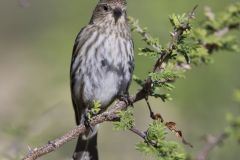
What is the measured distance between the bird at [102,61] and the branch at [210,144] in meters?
1.58

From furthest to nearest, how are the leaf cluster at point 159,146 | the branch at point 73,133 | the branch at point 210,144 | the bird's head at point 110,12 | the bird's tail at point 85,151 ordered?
the bird's head at point 110,12, the bird's tail at point 85,151, the branch at point 210,144, the branch at point 73,133, the leaf cluster at point 159,146

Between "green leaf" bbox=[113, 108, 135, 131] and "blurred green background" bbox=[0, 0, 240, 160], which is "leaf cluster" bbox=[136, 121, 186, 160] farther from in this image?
"blurred green background" bbox=[0, 0, 240, 160]

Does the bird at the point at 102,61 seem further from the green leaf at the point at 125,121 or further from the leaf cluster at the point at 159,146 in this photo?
the leaf cluster at the point at 159,146

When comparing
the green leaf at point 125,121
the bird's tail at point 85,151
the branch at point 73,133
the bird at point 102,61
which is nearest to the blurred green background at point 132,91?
the bird's tail at point 85,151

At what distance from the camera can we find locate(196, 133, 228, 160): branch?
→ 360 cm

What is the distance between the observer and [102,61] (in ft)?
18.3

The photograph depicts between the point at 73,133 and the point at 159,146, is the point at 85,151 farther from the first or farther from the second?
the point at 159,146

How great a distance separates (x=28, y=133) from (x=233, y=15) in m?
1.32

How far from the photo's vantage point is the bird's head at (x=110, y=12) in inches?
235

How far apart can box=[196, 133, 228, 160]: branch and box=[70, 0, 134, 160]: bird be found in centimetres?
158

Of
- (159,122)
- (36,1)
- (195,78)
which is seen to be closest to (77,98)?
(195,78)

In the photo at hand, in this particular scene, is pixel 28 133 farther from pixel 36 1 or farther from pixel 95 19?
pixel 36 1

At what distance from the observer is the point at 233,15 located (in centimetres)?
452

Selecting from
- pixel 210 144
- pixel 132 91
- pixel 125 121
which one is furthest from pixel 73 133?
pixel 132 91
